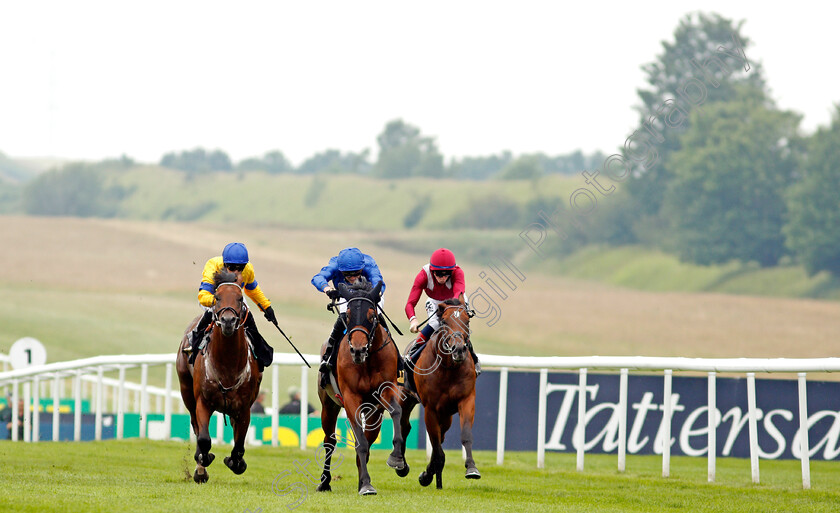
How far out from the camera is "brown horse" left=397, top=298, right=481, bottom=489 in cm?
892

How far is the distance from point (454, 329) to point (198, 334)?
2.17 metres

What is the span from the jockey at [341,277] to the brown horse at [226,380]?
0.63 m

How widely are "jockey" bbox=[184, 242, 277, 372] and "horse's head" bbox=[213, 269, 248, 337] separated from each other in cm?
19

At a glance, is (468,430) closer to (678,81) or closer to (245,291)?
(245,291)

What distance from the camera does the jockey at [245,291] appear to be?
9.16 metres

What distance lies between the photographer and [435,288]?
9680 mm

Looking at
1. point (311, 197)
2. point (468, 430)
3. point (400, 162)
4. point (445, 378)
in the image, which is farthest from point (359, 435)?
point (400, 162)

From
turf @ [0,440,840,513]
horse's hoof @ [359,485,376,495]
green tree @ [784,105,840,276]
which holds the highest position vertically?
green tree @ [784,105,840,276]

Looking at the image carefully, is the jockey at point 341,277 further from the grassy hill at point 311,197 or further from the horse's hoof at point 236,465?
the grassy hill at point 311,197

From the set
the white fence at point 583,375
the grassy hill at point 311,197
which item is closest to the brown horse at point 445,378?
the white fence at point 583,375

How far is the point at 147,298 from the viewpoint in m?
46.2

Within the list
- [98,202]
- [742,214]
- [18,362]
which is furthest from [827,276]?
[98,202]

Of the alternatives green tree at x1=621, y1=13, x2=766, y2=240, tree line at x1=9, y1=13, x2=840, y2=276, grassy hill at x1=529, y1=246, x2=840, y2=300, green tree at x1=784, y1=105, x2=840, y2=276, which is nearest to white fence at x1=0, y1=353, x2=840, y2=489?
tree line at x1=9, y1=13, x2=840, y2=276

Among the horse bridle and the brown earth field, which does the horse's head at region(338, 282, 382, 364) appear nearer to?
the horse bridle
